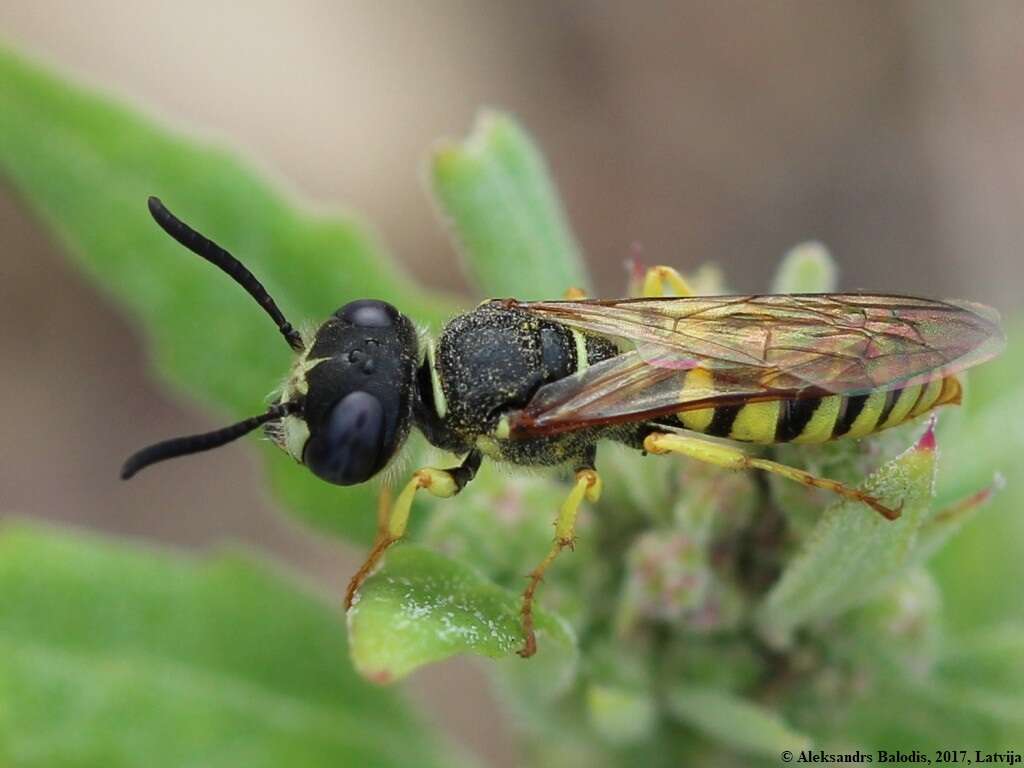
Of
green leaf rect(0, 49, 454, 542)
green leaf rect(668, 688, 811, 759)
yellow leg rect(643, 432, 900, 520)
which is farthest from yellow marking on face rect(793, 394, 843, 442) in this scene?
green leaf rect(0, 49, 454, 542)

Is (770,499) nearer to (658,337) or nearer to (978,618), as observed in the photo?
(658,337)

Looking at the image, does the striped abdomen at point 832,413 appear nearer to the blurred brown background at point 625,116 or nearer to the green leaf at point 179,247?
the green leaf at point 179,247

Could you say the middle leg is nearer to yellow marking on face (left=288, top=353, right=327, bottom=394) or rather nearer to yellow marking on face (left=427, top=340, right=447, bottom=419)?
yellow marking on face (left=427, top=340, right=447, bottom=419)

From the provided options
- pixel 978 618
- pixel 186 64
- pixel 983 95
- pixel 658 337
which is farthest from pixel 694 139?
pixel 658 337

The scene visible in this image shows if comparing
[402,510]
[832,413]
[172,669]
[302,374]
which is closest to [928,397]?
[832,413]

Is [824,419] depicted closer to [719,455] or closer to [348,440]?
[719,455]

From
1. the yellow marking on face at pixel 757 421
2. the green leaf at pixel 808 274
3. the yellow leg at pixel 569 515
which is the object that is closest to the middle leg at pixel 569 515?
the yellow leg at pixel 569 515
